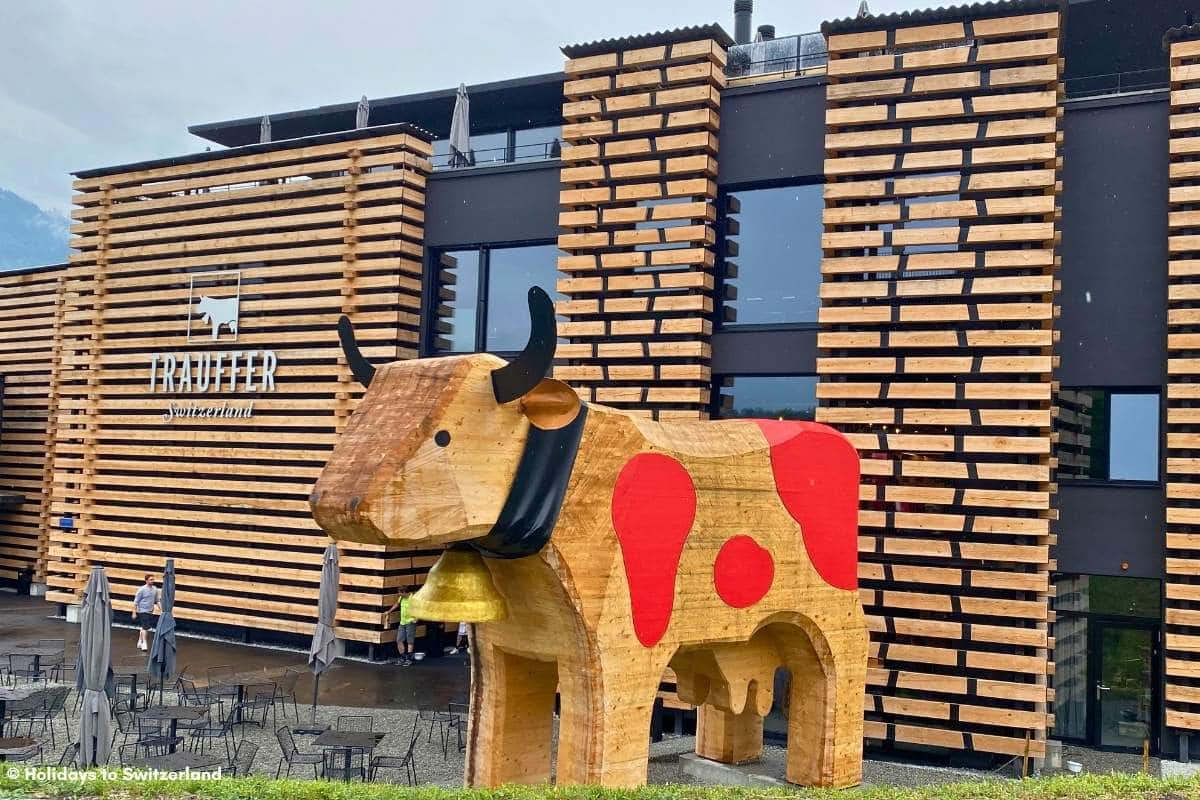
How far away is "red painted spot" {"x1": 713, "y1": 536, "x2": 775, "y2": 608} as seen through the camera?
8.45 metres

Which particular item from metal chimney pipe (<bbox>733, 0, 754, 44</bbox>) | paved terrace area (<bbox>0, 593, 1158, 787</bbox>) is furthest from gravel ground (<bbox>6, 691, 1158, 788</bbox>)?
metal chimney pipe (<bbox>733, 0, 754, 44</bbox>)

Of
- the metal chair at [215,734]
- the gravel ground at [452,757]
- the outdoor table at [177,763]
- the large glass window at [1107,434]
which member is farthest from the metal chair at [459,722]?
the large glass window at [1107,434]

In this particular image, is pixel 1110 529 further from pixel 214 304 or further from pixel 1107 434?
pixel 214 304

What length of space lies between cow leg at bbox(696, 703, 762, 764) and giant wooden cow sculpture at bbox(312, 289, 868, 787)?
132cm

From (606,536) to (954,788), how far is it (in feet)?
10.1

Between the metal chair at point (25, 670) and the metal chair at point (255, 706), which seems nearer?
the metal chair at point (255, 706)

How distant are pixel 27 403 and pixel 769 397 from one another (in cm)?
2140

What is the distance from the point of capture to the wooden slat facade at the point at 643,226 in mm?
14438

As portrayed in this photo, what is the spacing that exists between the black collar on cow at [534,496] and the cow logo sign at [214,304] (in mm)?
13742

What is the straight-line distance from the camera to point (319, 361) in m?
18.4

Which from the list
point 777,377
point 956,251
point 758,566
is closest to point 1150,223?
point 956,251

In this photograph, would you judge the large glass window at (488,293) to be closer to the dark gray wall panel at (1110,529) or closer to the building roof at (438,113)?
the building roof at (438,113)

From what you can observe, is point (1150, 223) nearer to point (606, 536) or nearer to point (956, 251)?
point (956, 251)

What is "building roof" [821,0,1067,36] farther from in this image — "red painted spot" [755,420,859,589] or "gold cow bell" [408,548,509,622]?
"gold cow bell" [408,548,509,622]
